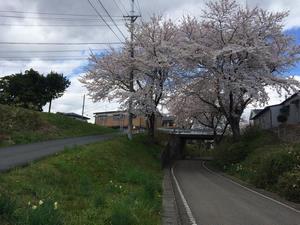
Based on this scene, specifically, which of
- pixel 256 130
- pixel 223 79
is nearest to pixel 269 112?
pixel 256 130

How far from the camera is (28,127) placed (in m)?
33.6

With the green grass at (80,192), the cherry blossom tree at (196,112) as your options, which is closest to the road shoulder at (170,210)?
the green grass at (80,192)

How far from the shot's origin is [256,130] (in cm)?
3812

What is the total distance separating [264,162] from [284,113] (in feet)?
73.4

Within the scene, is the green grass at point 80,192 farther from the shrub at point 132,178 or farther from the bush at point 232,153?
the bush at point 232,153

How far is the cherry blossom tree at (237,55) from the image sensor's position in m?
35.2

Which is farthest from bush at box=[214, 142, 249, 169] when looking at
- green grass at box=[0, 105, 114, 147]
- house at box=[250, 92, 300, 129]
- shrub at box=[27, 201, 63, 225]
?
shrub at box=[27, 201, 63, 225]

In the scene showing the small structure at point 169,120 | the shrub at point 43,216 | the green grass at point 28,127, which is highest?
the small structure at point 169,120

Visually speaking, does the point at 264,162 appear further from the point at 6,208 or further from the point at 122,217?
the point at 6,208

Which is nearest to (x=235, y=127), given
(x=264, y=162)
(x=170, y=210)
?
(x=264, y=162)

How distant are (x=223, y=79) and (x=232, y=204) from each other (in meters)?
19.4

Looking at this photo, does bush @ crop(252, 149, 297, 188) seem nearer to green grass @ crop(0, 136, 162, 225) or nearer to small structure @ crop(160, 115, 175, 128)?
green grass @ crop(0, 136, 162, 225)

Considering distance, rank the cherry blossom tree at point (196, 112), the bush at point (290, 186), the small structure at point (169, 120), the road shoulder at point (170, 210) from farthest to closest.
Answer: the small structure at point (169, 120) → the cherry blossom tree at point (196, 112) → the bush at point (290, 186) → the road shoulder at point (170, 210)

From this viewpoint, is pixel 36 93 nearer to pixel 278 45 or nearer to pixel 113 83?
pixel 113 83
